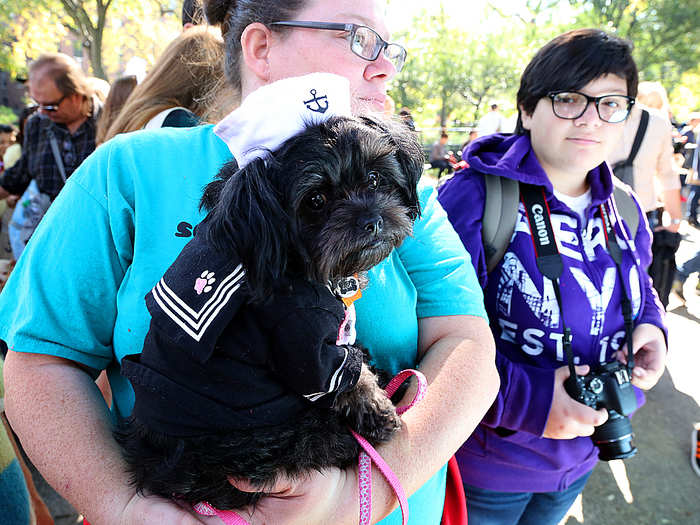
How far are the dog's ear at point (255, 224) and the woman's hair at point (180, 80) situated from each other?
159 centimetres

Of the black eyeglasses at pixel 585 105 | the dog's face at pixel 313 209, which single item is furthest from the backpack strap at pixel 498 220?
the dog's face at pixel 313 209

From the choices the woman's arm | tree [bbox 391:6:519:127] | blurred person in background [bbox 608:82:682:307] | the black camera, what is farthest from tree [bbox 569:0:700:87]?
the woman's arm

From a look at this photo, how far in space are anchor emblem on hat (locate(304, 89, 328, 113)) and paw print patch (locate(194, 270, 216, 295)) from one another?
55 cm

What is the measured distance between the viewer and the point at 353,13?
5.21 ft

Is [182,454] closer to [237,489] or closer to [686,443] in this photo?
[237,489]

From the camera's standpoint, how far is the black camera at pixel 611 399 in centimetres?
201

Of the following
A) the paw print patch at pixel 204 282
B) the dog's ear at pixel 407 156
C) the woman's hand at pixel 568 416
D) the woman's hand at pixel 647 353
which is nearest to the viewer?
the paw print patch at pixel 204 282

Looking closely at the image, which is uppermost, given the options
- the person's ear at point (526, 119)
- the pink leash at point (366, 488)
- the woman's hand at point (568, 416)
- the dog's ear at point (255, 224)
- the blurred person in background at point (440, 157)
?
the person's ear at point (526, 119)

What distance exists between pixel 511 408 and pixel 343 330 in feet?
3.65

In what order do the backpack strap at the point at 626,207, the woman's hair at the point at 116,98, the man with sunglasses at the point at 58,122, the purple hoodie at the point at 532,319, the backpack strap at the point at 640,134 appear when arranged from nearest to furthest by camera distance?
the purple hoodie at the point at 532,319
the backpack strap at the point at 626,207
the woman's hair at the point at 116,98
the backpack strap at the point at 640,134
the man with sunglasses at the point at 58,122

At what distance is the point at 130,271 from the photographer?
1.30m

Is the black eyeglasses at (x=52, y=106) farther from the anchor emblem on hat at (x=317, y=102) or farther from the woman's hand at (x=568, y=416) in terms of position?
the woman's hand at (x=568, y=416)

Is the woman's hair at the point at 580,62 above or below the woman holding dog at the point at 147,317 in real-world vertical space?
above

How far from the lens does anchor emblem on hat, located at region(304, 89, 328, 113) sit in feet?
4.26
